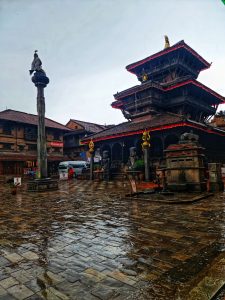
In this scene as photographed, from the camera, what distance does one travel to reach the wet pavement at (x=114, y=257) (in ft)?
7.91

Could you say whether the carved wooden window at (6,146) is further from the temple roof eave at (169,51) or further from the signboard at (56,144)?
the temple roof eave at (169,51)

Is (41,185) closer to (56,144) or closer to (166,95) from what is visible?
(166,95)

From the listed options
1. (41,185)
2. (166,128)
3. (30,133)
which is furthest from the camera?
(30,133)

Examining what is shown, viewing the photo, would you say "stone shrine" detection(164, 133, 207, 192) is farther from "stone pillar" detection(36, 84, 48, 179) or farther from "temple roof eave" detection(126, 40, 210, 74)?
"temple roof eave" detection(126, 40, 210, 74)

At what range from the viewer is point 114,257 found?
3.31 m

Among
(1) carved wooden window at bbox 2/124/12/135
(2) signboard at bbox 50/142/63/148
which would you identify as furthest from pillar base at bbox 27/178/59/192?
(2) signboard at bbox 50/142/63/148

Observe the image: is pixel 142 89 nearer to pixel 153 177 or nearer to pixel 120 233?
pixel 153 177

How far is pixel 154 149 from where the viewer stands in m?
22.2

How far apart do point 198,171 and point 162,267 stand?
818 cm

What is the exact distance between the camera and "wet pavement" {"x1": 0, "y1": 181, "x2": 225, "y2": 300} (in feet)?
7.91

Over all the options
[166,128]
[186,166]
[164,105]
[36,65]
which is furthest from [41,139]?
[164,105]

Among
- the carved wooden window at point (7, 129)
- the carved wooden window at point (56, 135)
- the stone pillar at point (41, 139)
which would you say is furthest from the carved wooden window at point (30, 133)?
the stone pillar at point (41, 139)

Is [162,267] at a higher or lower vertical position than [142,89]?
lower

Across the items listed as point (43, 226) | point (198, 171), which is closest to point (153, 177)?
point (198, 171)
